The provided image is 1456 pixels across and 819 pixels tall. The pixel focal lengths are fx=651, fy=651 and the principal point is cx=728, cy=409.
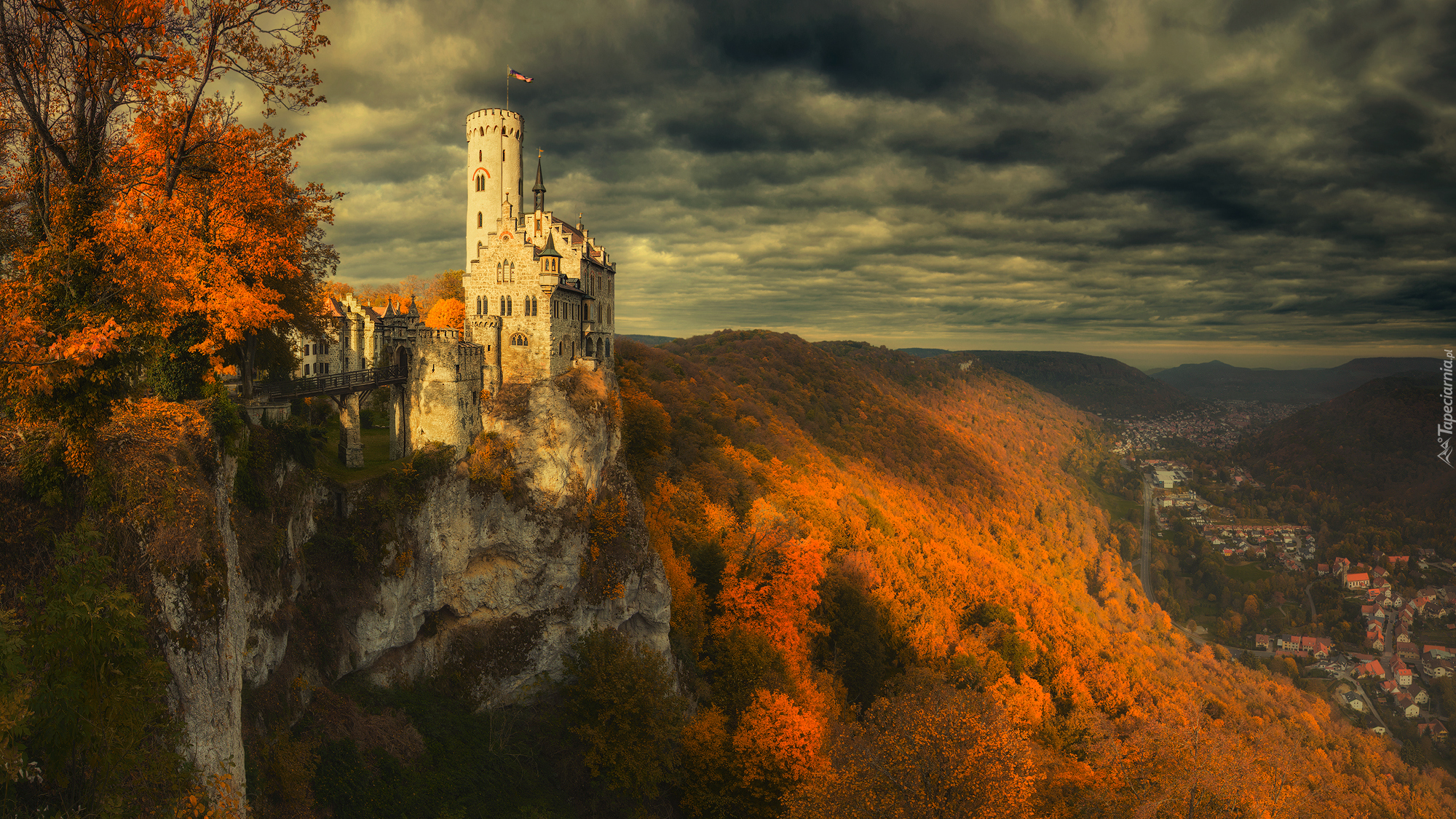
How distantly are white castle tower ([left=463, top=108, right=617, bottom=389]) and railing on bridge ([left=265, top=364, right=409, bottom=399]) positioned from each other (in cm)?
477

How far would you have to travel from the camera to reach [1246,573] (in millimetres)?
125500

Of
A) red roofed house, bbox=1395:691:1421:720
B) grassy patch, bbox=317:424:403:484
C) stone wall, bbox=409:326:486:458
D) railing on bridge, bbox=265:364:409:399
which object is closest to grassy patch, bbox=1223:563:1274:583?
red roofed house, bbox=1395:691:1421:720

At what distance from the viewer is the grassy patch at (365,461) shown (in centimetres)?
2889

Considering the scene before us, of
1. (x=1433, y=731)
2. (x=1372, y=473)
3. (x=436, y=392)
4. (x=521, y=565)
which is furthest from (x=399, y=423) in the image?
(x=1372, y=473)

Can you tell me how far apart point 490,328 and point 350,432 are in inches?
363

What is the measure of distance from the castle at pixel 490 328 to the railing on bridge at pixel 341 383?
0.08 m

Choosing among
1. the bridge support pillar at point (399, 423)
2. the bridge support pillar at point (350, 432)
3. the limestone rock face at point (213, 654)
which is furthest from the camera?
the bridge support pillar at point (399, 423)

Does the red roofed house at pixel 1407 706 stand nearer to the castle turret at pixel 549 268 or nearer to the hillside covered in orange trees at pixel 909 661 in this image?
the hillside covered in orange trees at pixel 909 661

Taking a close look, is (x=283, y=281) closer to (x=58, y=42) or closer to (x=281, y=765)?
(x=58, y=42)

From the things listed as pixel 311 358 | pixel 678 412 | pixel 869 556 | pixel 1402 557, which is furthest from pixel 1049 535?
pixel 311 358

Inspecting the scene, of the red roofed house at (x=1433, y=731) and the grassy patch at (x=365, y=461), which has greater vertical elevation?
the grassy patch at (x=365, y=461)

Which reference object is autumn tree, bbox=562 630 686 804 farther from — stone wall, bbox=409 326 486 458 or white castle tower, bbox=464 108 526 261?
white castle tower, bbox=464 108 526 261

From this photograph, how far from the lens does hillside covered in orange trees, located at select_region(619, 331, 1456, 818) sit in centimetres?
3172

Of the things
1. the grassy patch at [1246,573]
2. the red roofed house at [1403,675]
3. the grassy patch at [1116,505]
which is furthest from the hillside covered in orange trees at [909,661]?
the grassy patch at [1116,505]
